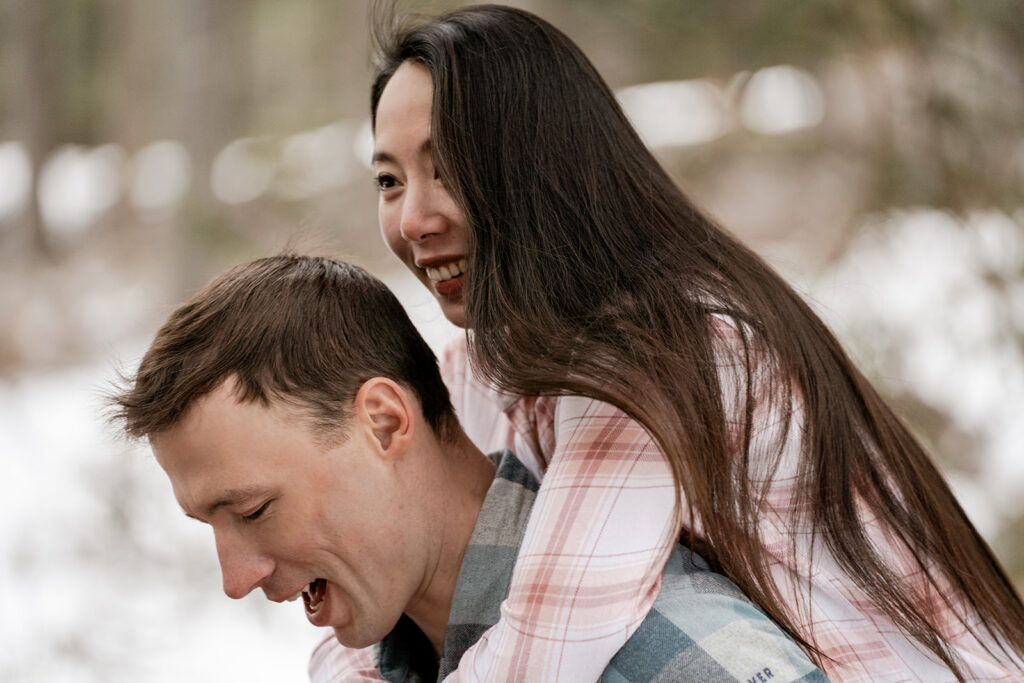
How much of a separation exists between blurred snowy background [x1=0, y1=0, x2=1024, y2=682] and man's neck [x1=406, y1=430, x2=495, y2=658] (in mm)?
1418

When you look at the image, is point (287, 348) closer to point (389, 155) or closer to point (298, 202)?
point (389, 155)

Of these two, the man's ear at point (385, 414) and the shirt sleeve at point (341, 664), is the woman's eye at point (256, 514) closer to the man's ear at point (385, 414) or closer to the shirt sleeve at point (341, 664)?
the man's ear at point (385, 414)

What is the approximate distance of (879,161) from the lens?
3348 millimetres

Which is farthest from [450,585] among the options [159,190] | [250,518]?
[159,190]

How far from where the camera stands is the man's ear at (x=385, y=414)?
1348mm

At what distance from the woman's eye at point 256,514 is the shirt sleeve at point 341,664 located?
294 millimetres

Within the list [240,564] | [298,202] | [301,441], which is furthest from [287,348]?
[298,202]

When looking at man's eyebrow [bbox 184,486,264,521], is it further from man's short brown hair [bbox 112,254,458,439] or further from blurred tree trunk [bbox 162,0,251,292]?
blurred tree trunk [bbox 162,0,251,292]

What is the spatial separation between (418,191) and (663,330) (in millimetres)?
404

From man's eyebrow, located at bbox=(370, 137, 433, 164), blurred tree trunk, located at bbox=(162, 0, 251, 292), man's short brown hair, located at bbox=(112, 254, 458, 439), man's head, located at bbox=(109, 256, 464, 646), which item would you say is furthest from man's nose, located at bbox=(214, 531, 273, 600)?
blurred tree trunk, located at bbox=(162, 0, 251, 292)

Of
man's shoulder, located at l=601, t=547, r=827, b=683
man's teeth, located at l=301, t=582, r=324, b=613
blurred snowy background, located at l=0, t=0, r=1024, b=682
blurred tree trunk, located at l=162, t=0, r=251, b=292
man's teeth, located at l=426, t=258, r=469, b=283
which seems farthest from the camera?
blurred tree trunk, located at l=162, t=0, r=251, b=292

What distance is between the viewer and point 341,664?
157 cm

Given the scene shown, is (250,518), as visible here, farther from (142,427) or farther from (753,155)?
(753,155)

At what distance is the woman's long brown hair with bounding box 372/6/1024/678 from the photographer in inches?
52.4
